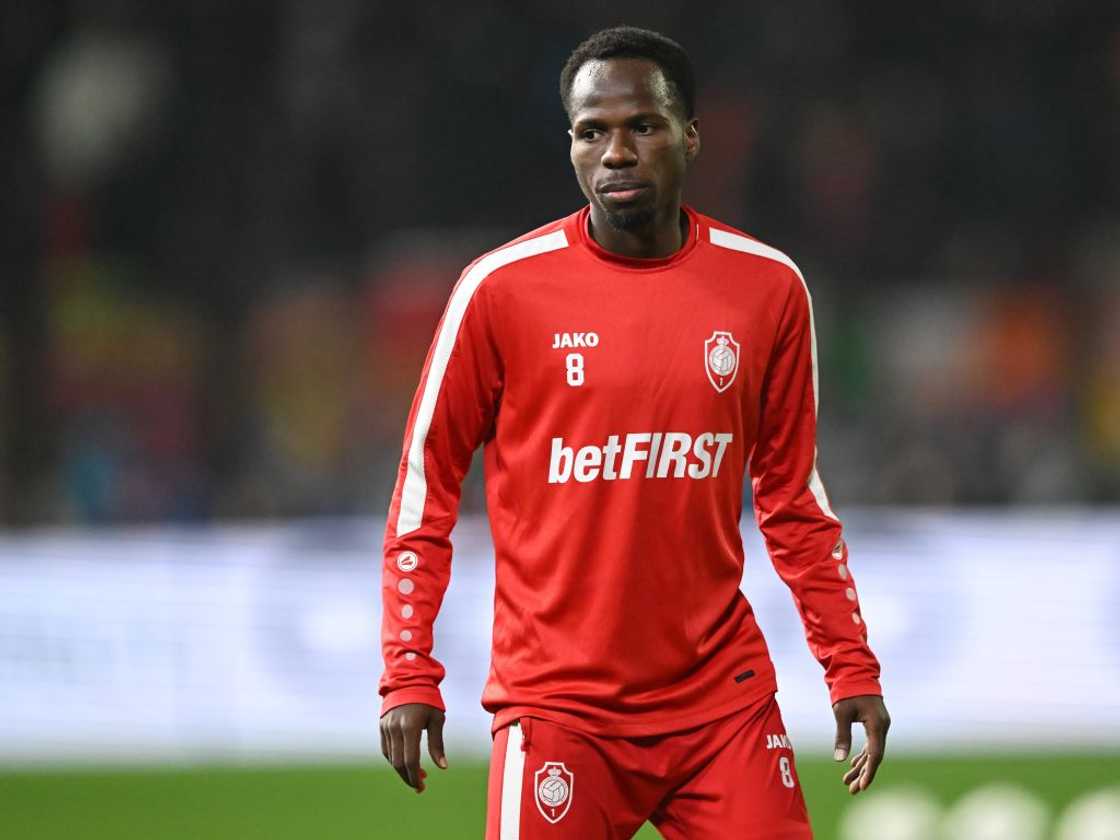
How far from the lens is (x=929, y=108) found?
1150 centimetres

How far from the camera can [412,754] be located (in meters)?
3.21

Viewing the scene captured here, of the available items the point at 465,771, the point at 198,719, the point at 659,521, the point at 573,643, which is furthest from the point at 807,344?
the point at 198,719

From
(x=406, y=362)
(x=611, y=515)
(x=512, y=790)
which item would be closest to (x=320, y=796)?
(x=406, y=362)

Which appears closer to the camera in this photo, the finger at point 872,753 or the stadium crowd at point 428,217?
the finger at point 872,753

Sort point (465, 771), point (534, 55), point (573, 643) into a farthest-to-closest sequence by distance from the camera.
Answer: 1. point (534, 55)
2. point (465, 771)
3. point (573, 643)

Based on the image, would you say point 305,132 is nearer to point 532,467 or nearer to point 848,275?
point 848,275

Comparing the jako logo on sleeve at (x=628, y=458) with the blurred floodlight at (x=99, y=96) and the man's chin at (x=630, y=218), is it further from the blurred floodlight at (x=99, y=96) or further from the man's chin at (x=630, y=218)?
the blurred floodlight at (x=99, y=96)

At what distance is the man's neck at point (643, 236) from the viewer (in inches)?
134

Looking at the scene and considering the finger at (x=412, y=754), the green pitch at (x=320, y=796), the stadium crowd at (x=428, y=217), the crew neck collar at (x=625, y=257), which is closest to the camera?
the finger at (x=412, y=754)

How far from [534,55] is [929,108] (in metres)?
2.50

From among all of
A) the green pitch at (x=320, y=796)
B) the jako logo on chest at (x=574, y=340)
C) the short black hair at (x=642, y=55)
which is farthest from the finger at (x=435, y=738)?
the green pitch at (x=320, y=796)

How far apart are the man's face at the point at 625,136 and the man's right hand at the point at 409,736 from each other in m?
0.95

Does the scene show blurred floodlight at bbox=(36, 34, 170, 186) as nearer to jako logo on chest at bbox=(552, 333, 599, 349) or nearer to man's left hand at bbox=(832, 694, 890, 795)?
jako logo on chest at bbox=(552, 333, 599, 349)

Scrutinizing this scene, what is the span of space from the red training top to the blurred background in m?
3.52
